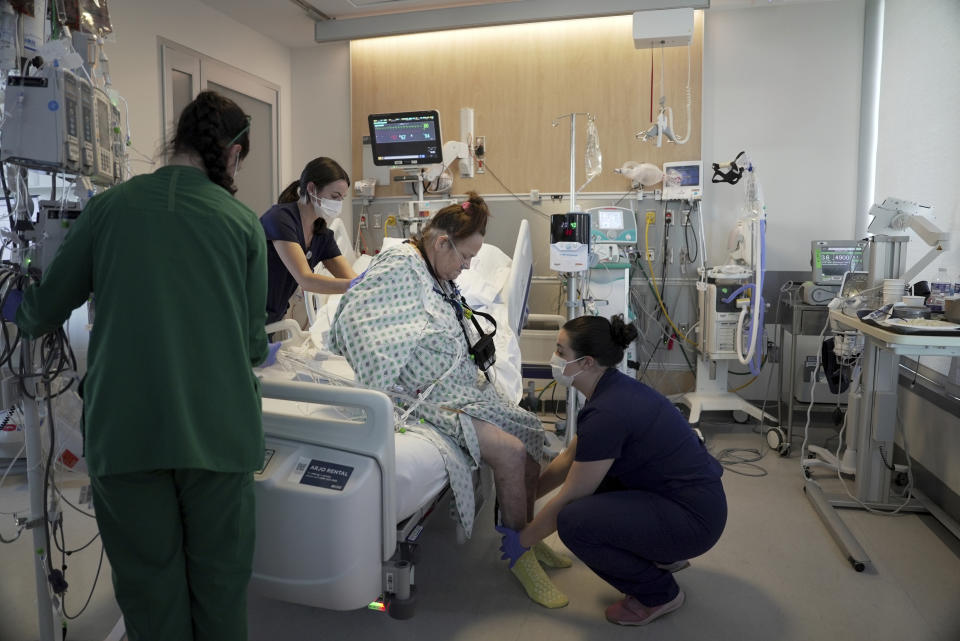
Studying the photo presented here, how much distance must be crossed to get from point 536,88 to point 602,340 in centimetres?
322

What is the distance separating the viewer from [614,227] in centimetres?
431


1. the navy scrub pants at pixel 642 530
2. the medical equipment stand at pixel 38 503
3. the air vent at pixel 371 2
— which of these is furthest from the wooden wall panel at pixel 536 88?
the medical equipment stand at pixel 38 503

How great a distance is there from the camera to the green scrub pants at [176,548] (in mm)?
1323

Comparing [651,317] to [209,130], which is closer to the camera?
[209,130]

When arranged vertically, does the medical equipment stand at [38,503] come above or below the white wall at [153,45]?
below

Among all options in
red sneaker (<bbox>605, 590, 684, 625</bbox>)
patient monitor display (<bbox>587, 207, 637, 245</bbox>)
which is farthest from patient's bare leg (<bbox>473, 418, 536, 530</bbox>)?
patient monitor display (<bbox>587, 207, 637, 245</bbox>)

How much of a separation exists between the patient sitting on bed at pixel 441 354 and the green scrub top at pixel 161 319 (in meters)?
0.77

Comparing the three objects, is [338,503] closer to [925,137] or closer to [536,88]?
[925,137]

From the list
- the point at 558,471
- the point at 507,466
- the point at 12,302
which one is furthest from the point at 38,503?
the point at 558,471

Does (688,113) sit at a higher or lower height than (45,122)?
higher

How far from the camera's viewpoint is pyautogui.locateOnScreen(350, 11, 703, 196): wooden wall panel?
4562mm

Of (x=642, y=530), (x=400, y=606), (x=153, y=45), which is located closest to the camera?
(x=400, y=606)

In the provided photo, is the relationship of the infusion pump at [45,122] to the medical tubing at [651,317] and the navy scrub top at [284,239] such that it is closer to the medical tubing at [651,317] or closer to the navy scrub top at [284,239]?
the navy scrub top at [284,239]

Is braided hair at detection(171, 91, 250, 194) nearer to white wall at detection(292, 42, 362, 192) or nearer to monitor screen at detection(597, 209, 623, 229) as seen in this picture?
monitor screen at detection(597, 209, 623, 229)
